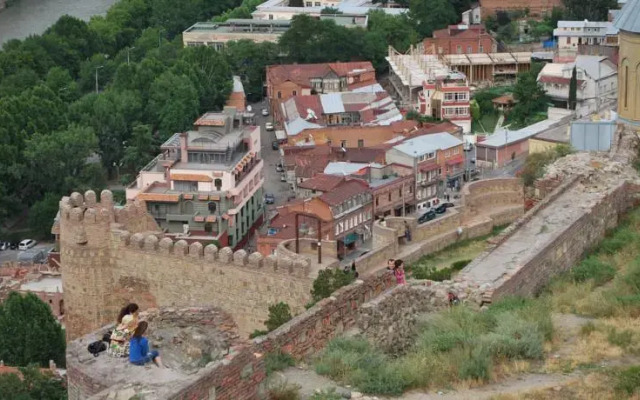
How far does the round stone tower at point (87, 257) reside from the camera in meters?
15.8

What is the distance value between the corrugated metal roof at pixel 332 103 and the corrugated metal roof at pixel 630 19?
63.2 ft

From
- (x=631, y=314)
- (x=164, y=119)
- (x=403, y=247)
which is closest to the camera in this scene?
(x=631, y=314)

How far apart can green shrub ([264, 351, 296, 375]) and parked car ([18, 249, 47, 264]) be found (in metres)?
19.8

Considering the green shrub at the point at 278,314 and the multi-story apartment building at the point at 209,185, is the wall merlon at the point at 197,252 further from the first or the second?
the multi-story apartment building at the point at 209,185

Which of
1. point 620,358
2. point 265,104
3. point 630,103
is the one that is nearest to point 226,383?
point 620,358

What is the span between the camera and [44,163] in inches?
1284

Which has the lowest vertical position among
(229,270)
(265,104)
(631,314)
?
(265,104)

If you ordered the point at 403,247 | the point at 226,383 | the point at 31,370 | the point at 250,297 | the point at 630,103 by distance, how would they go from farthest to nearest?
the point at 403,247
the point at 630,103
the point at 31,370
the point at 250,297
the point at 226,383

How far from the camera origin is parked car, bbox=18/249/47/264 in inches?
1109

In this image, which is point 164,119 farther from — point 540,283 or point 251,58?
point 540,283

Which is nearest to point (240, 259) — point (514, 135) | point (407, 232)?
point (407, 232)

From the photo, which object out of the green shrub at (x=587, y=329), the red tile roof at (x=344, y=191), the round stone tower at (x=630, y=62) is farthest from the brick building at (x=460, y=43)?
the green shrub at (x=587, y=329)

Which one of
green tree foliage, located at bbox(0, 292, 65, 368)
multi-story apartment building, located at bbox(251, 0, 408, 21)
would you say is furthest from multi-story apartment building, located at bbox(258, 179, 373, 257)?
multi-story apartment building, located at bbox(251, 0, 408, 21)

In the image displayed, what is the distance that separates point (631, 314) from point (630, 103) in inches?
347
